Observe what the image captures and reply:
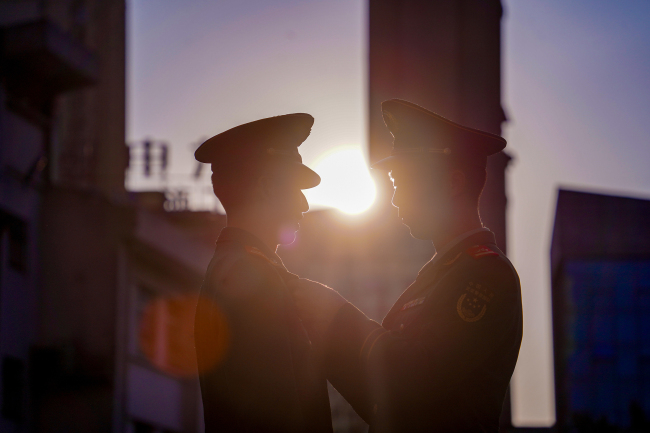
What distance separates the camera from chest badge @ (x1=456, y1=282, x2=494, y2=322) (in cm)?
467

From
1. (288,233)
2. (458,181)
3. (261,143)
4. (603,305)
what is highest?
(261,143)

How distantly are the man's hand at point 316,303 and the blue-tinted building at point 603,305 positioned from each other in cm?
7488

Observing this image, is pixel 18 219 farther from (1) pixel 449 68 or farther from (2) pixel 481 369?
(2) pixel 481 369

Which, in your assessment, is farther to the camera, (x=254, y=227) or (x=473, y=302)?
(x=254, y=227)

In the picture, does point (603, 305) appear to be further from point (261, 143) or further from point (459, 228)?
point (261, 143)

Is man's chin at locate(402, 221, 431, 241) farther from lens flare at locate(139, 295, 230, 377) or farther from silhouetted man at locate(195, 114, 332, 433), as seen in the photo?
lens flare at locate(139, 295, 230, 377)

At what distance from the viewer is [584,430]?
59.3 feet

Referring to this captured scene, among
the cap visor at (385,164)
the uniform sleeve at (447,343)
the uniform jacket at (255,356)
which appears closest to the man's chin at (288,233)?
the uniform jacket at (255,356)

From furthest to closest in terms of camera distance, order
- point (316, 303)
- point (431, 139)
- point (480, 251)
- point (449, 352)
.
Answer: point (431, 139), point (316, 303), point (480, 251), point (449, 352)

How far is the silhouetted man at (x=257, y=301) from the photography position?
4.91m

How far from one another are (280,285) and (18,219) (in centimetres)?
2020

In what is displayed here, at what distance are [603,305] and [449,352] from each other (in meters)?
78.4

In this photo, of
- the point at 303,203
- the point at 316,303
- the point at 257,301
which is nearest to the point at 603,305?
the point at 303,203

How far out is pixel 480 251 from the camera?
4934mm
